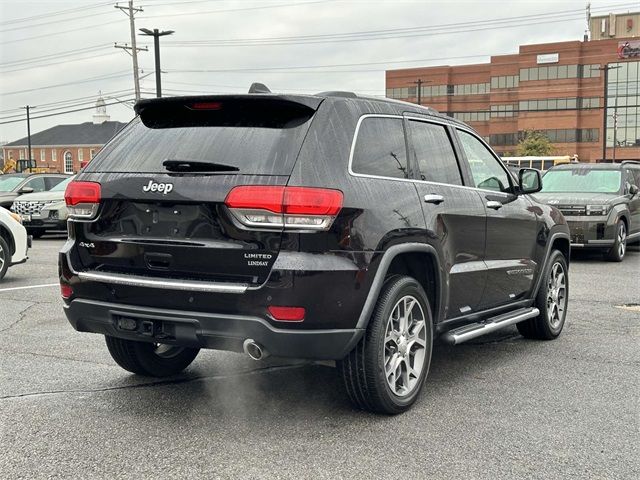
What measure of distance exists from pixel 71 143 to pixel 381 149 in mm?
111935

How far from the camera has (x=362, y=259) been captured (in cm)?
386

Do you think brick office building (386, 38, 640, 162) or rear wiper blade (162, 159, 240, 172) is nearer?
rear wiper blade (162, 159, 240, 172)

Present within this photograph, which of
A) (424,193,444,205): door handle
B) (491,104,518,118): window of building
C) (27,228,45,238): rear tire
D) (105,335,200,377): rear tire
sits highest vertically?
(491,104,518,118): window of building

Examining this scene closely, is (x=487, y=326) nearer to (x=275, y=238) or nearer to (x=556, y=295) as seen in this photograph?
(x=556, y=295)

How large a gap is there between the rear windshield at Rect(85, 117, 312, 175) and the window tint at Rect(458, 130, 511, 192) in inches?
77.3

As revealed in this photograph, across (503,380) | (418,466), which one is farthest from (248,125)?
(503,380)

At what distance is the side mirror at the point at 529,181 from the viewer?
6012 millimetres

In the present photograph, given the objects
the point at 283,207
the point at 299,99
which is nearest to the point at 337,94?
the point at 299,99

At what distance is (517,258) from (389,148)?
6.39ft

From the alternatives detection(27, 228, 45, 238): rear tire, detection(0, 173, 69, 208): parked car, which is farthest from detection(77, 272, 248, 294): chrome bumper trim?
detection(0, 173, 69, 208): parked car

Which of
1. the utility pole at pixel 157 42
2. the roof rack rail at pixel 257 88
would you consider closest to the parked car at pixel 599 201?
the roof rack rail at pixel 257 88

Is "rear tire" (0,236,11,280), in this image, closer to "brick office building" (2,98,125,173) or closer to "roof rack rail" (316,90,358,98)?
"roof rack rail" (316,90,358,98)

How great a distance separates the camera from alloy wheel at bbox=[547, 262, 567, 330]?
256 inches

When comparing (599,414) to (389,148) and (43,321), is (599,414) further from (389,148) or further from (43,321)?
(43,321)
